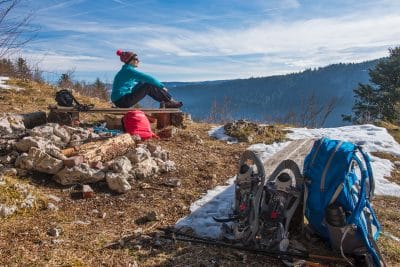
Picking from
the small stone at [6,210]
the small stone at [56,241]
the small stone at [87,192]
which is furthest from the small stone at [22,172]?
the small stone at [56,241]

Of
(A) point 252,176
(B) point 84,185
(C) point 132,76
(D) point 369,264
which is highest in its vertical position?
(C) point 132,76

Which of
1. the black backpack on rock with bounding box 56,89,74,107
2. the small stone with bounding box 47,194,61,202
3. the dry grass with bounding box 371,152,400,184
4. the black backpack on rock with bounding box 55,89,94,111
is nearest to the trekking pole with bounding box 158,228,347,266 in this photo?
the small stone with bounding box 47,194,61,202

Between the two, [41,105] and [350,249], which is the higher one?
[41,105]

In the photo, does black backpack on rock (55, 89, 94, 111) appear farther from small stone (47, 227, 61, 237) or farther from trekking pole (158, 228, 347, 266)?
trekking pole (158, 228, 347, 266)

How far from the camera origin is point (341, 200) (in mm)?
3357

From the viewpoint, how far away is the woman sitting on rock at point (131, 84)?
8.15 m

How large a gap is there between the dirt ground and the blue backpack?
29cm

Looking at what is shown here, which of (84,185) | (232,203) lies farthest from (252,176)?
(84,185)

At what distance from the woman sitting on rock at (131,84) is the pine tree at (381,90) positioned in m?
20.7

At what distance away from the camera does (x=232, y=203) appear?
4395 mm

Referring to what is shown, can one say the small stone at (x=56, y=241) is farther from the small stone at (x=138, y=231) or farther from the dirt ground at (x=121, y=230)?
the small stone at (x=138, y=231)

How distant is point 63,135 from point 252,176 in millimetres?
3644

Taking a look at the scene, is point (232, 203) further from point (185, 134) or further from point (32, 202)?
point (185, 134)

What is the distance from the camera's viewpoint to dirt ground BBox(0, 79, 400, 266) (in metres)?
3.27
